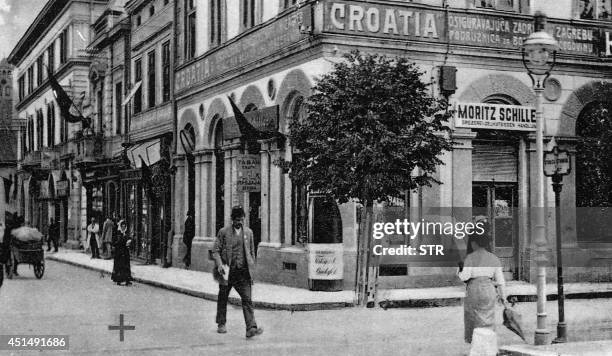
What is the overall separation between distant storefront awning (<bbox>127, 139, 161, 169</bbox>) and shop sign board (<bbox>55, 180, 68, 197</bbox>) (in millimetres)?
12098

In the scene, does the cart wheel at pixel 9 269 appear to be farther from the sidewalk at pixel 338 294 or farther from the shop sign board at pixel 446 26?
the shop sign board at pixel 446 26

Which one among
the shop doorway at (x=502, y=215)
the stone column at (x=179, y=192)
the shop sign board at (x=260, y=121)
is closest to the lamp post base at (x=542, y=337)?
the shop doorway at (x=502, y=215)

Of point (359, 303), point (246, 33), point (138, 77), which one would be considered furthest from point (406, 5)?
point (138, 77)

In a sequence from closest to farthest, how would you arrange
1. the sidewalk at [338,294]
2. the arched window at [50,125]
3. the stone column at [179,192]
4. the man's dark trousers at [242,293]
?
the man's dark trousers at [242,293]
the sidewalk at [338,294]
the stone column at [179,192]
the arched window at [50,125]

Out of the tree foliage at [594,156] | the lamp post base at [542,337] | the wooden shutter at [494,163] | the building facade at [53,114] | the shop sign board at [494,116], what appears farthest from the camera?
the building facade at [53,114]

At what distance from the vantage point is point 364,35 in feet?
61.9

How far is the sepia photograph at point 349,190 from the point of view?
12328mm

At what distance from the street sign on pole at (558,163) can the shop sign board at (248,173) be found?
1021 cm

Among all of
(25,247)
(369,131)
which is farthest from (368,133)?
(25,247)

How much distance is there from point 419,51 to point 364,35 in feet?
Answer: 4.44

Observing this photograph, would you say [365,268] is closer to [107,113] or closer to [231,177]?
[231,177]

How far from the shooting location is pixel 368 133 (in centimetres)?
1530

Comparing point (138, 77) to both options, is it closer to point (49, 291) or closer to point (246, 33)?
point (246, 33)

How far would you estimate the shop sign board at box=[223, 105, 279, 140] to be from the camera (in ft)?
69.6
